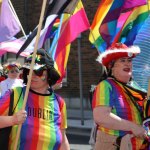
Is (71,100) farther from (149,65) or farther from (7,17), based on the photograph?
(149,65)

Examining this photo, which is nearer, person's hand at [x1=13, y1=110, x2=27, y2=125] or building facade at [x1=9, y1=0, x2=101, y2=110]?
person's hand at [x1=13, y1=110, x2=27, y2=125]

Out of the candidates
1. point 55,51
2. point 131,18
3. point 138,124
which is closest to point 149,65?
point 138,124

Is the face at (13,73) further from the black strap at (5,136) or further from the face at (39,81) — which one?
the black strap at (5,136)

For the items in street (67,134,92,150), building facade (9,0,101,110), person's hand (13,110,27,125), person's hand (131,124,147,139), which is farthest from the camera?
building facade (9,0,101,110)

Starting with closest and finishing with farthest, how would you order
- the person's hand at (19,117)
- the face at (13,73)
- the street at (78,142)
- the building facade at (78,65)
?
the person's hand at (19,117) < the face at (13,73) < the street at (78,142) < the building facade at (78,65)

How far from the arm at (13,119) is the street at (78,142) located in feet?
17.9

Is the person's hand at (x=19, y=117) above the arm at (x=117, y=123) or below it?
above

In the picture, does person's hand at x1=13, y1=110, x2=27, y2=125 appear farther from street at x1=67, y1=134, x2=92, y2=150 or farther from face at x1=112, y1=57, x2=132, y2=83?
street at x1=67, y1=134, x2=92, y2=150

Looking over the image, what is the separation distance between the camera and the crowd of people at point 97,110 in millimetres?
3314

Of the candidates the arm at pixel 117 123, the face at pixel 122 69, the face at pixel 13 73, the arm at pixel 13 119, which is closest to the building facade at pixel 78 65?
the face at pixel 13 73

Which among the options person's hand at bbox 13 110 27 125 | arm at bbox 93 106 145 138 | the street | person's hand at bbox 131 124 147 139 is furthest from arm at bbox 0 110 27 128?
the street

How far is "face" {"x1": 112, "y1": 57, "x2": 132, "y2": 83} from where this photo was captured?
3.57 meters

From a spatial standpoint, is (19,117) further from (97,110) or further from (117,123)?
(117,123)

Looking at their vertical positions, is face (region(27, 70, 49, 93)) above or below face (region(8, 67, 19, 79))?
above
